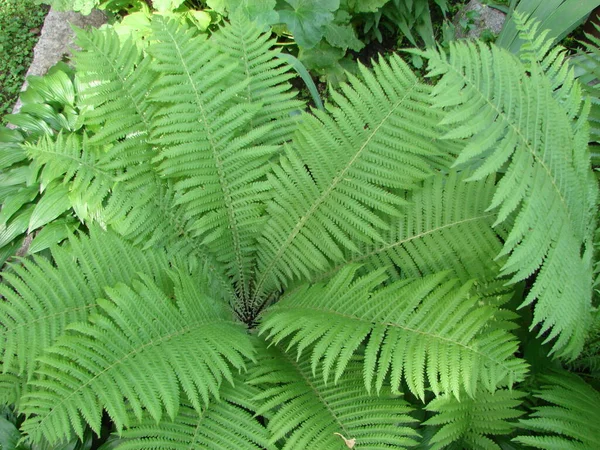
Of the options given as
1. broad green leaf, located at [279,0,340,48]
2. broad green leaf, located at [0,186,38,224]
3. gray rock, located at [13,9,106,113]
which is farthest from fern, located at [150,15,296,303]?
gray rock, located at [13,9,106,113]

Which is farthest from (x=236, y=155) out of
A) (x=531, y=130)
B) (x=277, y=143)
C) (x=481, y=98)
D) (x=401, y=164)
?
(x=531, y=130)

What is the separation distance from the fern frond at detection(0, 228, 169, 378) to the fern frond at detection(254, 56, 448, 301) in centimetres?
54

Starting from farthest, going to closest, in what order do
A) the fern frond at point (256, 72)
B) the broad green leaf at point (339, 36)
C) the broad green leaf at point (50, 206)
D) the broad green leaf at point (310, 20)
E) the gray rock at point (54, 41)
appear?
the gray rock at point (54, 41) → the broad green leaf at point (339, 36) → the broad green leaf at point (310, 20) → the broad green leaf at point (50, 206) → the fern frond at point (256, 72)

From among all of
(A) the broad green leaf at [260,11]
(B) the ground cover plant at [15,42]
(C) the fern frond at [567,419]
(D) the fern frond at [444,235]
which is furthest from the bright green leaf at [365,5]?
(B) the ground cover plant at [15,42]

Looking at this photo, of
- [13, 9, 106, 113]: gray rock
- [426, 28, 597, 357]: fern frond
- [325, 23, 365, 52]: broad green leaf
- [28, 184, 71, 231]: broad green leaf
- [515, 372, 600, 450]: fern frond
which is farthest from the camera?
[13, 9, 106, 113]: gray rock

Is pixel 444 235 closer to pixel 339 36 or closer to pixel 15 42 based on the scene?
pixel 339 36

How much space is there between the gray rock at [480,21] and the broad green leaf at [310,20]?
0.99 m

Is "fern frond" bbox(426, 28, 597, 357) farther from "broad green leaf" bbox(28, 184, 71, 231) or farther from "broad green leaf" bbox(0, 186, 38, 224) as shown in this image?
"broad green leaf" bbox(0, 186, 38, 224)

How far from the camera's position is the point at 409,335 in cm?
140

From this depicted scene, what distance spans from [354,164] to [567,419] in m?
1.07

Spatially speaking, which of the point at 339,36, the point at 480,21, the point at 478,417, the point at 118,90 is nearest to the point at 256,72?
the point at 118,90

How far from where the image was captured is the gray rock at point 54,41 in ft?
9.59

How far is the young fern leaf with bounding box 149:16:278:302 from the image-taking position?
176 centimetres

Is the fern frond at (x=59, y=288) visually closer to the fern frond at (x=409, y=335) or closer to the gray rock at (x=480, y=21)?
the fern frond at (x=409, y=335)
